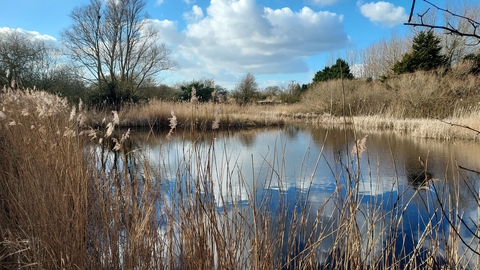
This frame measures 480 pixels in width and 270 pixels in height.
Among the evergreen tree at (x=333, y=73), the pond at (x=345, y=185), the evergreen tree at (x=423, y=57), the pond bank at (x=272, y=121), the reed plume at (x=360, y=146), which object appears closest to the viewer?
the reed plume at (x=360, y=146)

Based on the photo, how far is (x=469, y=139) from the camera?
8.00m

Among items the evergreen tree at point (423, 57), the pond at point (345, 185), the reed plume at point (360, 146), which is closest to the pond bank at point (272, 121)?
the pond at point (345, 185)

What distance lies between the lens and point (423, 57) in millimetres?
15156

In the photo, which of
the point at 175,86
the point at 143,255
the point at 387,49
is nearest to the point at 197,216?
the point at 143,255

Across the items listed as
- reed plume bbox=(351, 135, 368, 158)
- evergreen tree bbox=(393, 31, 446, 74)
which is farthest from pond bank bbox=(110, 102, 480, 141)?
reed plume bbox=(351, 135, 368, 158)

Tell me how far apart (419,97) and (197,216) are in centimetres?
→ 1349

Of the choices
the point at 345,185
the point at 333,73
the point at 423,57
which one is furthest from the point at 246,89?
the point at 345,185

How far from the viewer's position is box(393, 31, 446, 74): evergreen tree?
1509 centimetres

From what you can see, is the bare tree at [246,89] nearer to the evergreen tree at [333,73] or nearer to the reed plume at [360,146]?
the evergreen tree at [333,73]

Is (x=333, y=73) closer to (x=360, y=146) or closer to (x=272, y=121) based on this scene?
(x=272, y=121)

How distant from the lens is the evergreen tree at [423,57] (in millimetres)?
15094

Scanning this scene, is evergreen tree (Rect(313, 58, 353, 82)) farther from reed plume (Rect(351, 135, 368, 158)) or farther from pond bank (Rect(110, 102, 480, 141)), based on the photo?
reed plume (Rect(351, 135, 368, 158))

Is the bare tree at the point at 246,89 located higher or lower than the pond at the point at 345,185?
higher

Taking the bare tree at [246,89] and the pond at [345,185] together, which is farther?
the bare tree at [246,89]
